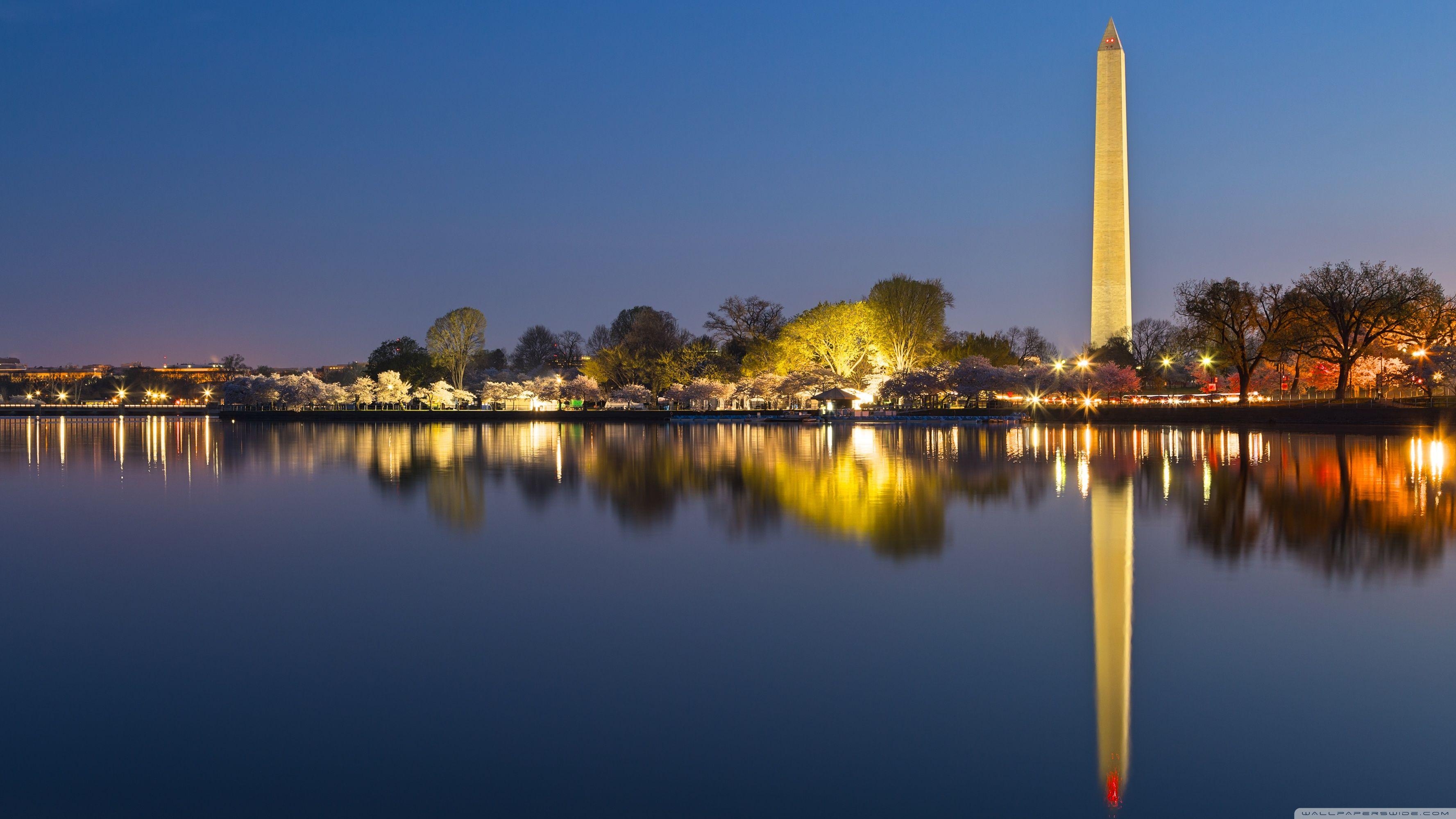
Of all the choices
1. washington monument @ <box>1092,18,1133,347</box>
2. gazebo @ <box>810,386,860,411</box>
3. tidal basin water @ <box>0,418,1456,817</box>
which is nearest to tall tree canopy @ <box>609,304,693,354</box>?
gazebo @ <box>810,386,860,411</box>


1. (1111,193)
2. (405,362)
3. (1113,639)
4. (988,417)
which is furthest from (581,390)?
(1113,639)

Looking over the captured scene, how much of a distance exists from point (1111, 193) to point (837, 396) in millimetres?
20218

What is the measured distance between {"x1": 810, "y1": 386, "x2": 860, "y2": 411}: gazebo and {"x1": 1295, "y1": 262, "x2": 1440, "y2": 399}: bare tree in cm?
2552

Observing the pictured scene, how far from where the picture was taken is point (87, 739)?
5.86m

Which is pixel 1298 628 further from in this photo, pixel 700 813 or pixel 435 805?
pixel 435 805

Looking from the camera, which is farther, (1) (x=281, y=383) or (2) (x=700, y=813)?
(1) (x=281, y=383)

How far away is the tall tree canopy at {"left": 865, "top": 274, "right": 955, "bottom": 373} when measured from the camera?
238 feet

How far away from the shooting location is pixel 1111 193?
56594 mm

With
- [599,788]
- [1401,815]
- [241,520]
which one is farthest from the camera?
[241,520]

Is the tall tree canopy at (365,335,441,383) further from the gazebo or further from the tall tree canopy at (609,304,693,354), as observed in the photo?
the gazebo

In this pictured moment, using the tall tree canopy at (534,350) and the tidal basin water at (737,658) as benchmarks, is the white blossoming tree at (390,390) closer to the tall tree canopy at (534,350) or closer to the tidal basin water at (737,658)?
the tall tree canopy at (534,350)

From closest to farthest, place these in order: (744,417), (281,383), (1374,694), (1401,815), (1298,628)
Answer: (1401,815), (1374,694), (1298,628), (744,417), (281,383)

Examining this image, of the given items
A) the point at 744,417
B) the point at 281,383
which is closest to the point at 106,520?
the point at 744,417

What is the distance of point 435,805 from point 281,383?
322ft
